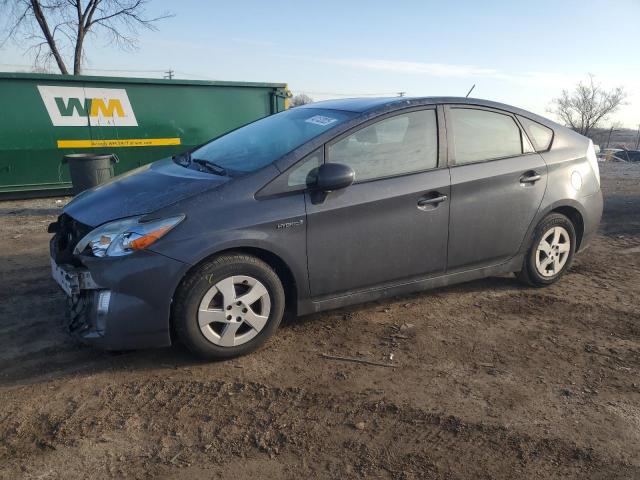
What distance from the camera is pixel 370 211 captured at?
12.4 feet

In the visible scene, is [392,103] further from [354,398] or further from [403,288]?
[354,398]

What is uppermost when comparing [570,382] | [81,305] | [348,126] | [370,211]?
[348,126]

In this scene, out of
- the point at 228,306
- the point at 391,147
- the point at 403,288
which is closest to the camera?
the point at 228,306

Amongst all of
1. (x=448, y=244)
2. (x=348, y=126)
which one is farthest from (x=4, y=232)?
(x=448, y=244)

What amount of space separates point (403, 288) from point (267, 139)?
155cm

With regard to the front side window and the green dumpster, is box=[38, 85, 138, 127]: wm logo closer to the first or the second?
the green dumpster

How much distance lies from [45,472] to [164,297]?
111cm

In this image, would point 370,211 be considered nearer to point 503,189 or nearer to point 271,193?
point 271,193

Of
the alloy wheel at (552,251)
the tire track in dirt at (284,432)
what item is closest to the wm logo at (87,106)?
the tire track in dirt at (284,432)

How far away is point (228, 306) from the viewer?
340 centimetres

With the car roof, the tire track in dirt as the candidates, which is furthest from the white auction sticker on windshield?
the tire track in dirt

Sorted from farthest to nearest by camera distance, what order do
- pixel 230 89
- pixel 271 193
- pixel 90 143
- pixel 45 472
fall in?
pixel 230 89 → pixel 90 143 → pixel 271 193 → pixel 45 472

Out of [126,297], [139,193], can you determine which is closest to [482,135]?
[139,193]

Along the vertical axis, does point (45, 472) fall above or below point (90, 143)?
below
